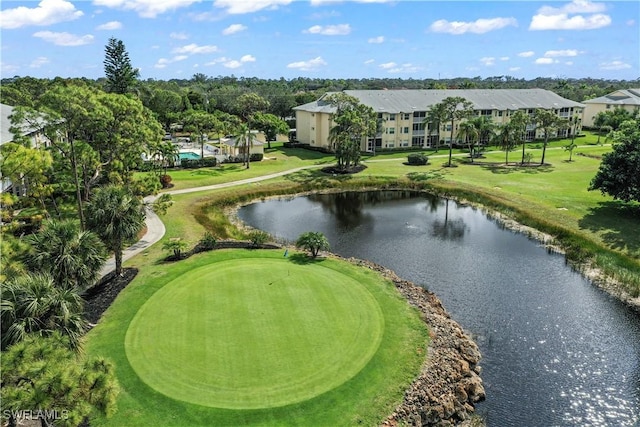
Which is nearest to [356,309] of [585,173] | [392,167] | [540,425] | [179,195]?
[540,425]

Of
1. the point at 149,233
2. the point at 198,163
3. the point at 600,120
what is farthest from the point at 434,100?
the point at 149,233

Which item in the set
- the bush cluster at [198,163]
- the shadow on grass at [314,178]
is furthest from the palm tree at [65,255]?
the bush cluster at [198,163]

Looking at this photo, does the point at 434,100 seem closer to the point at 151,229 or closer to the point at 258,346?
the point at 151,229

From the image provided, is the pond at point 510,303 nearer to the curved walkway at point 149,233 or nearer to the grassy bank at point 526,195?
the grassy bank at point 526,195

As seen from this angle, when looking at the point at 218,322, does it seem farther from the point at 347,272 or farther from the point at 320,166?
the point at 320,166

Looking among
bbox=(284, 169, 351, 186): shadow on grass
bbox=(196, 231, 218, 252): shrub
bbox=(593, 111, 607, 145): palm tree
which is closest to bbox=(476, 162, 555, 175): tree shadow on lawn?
bbox=(284, 169, 351, 186): shadow on grass

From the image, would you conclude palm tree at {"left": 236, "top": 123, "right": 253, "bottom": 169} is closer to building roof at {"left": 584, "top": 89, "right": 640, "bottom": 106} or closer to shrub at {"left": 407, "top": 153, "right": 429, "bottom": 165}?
shrub at {"left": 407, "top": 153, "right": 429, "bottom": 165}

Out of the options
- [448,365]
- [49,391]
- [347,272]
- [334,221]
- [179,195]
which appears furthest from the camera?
[179,195]
